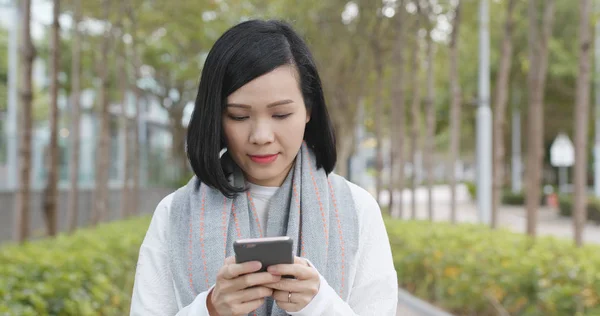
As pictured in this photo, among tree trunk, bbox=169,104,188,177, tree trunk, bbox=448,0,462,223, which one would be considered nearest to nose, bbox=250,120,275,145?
tree trunk, bbox=448,0,462,223

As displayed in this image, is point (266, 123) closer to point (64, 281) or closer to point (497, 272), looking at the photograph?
point (64, 281)

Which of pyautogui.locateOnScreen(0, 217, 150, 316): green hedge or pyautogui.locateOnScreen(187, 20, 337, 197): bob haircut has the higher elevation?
pyautogui.locateOnScreen(187, 20, 337, 197): bob haircut

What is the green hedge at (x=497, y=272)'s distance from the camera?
5.09m

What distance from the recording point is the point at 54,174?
8070 mm

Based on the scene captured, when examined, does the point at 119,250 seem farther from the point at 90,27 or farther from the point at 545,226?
the point at 545,226

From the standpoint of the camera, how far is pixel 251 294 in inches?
68.6

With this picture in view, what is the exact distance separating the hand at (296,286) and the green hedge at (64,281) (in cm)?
226

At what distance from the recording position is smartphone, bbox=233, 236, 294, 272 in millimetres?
1654

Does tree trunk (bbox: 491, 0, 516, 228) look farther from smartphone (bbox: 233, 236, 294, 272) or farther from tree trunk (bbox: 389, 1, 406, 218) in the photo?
smartphone (bbox: 233, 236, 294, 272)

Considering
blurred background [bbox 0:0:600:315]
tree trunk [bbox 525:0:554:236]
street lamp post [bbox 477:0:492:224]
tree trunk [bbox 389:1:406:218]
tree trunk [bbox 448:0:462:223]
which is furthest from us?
street lamp post [bbox 477:0:492:224]

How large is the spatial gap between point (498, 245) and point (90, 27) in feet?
31.0

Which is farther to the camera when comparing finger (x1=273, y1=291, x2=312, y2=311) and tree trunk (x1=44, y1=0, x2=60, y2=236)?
tree trunk (x1=44, y1=0, x2=60, y2=236)

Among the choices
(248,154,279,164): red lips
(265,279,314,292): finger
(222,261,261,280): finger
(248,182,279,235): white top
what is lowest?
(265,279,314,292): finger

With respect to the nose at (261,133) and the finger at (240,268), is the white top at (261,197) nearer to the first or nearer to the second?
the nose at (261,133)
